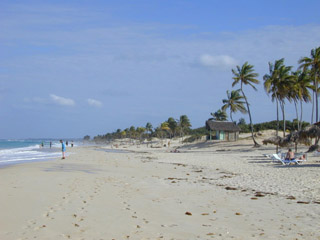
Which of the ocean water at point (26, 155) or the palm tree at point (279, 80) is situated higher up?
the palm tree at point (279, 80)

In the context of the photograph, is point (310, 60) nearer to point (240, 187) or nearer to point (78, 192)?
point (240, 187)

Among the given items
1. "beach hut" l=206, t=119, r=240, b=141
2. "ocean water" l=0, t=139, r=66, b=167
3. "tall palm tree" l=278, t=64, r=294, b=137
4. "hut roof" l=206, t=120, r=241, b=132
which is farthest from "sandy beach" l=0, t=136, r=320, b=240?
"beach hut" l=206, t=119, r=240, b=141

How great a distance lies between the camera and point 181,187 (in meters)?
11.1

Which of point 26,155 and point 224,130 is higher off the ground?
point 224,130

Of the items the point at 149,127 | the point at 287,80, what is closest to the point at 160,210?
the point at 287,80

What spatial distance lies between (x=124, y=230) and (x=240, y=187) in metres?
6.06

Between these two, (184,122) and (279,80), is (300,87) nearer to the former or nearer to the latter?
(279,80)

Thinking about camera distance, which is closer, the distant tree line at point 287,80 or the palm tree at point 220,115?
the distant tree line at point 287,80

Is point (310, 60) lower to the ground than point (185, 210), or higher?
higher

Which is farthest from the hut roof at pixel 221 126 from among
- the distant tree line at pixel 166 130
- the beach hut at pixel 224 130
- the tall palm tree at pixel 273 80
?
the distant tree line at pixel 166 130

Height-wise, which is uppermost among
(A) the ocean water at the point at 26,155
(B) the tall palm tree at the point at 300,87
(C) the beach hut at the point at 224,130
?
(B) the tall palm tree at the point at 300,87

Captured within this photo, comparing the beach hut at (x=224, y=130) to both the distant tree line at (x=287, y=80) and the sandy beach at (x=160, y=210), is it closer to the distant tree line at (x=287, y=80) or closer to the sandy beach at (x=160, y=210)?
the distant tree line at (x=287, y=80)

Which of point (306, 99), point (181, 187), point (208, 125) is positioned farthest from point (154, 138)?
point (181, 187)

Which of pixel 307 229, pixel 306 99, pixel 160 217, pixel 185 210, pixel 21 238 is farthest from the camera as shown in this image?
pixel 306 99
